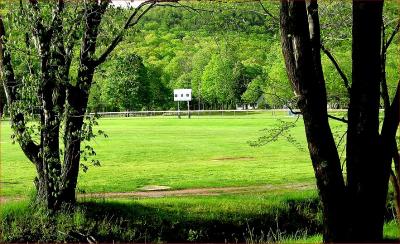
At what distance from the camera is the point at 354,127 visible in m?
5.83

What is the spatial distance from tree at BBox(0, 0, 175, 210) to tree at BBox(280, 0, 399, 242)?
550 cm

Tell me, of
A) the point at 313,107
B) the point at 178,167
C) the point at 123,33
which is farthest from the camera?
the point at 178,167

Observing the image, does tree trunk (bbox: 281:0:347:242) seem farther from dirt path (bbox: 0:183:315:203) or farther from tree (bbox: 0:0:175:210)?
dirt path (bbox: 0:183:315:203)

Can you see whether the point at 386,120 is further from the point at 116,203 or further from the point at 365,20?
the point at 116,203

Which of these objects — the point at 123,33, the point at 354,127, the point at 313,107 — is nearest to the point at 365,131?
the point at 354,127

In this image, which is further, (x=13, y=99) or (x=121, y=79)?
(x=13, y=99)

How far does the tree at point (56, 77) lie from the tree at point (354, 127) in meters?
5.50

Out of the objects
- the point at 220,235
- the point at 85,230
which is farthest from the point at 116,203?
the point at 220,235

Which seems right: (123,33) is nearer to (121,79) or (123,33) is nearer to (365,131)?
(121,79)

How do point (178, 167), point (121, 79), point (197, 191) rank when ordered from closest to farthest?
point (121, 79)
point (197, 191)
point (178, 167)

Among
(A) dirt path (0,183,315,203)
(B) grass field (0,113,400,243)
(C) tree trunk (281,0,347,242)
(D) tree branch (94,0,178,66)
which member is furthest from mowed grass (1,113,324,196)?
(C) tree trunk (281,0,347,242)

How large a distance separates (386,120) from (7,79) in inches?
349

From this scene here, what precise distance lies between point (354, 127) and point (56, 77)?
291 inches

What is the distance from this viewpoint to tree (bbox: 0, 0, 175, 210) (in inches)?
421
